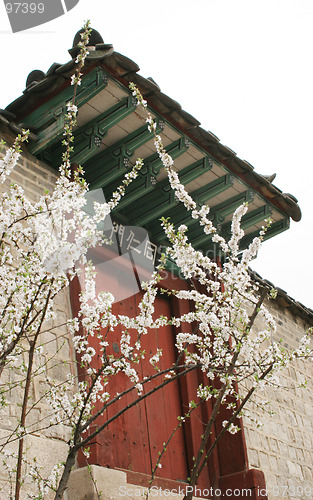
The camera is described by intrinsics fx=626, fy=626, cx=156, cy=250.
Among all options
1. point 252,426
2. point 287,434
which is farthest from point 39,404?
point 287,434

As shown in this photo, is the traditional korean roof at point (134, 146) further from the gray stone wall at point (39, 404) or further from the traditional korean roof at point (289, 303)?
the traditional korean roof at point (289, 303)

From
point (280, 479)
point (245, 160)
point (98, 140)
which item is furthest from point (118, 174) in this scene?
point (280, 479)

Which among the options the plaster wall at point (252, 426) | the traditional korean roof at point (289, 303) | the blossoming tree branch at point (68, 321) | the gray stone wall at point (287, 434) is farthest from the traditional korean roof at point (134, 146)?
the gray stone wall at point (287, 434)

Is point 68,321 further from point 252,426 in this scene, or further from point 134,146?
A: point 252,426

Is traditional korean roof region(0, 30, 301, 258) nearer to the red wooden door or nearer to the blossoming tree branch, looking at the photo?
the blossoming tree branch

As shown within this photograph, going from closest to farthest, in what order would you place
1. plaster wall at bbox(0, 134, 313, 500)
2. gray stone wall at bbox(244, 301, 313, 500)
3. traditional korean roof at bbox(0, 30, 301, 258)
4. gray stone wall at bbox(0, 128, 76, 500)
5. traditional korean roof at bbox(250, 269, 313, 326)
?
gray stone wall at bbox(0, 128, 76, 500)
plaster wall at bbox(0, 134, 313, 500)
traditional korean roof at bbox(0, 30, 301, 258)
gray stone wall at bbox(244, 301, 313, 500)
traditional korean roof at bbox(250, 269, 313, 326)

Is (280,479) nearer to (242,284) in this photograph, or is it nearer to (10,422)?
(242,284)

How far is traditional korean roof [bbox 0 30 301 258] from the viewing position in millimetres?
4832

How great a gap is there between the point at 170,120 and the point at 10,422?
2845mm

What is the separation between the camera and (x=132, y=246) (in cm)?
597

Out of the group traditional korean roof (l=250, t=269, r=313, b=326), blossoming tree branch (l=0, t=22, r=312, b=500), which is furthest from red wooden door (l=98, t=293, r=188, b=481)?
traditional korean roof (l=250, t=269, r=313, b=326)

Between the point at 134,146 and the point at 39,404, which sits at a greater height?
the point at 134,146

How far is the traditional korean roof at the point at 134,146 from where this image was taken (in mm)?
4832

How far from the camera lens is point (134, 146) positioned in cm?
533
